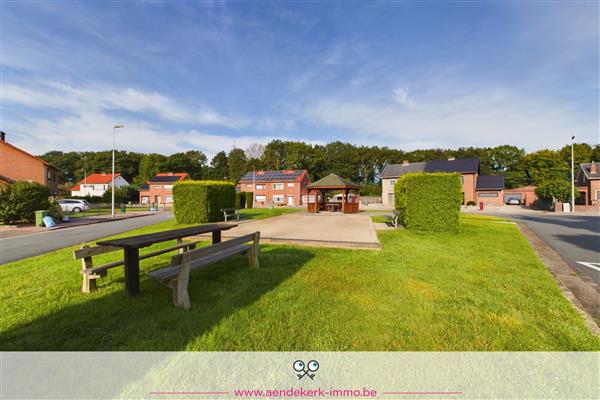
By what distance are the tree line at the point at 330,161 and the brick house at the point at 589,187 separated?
77.5ft

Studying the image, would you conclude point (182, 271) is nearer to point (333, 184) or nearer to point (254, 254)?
point (254, 254)

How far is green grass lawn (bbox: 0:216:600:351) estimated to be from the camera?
2.87 meters

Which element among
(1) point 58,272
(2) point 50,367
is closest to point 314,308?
(2) point 50,367

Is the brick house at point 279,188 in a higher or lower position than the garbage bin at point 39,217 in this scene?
higher

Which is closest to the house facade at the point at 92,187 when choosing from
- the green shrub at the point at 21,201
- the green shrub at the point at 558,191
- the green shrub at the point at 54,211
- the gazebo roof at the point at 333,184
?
the green shrub at the point at 54,211

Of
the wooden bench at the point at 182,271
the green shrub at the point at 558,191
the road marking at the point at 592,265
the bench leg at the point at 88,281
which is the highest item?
the green shrub at the point at 558,191

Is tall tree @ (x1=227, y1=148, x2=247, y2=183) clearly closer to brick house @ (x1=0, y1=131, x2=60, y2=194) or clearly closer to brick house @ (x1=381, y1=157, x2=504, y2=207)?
brick house @ (x1=0, y1=131, x2=60, y2=194)

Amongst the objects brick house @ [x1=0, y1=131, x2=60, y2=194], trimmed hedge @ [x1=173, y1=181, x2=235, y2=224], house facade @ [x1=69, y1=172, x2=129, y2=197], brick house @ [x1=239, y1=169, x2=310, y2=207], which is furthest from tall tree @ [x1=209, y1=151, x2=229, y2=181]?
trimmed hedge @ [x1=173, y1=181, x2=235, y2=224]

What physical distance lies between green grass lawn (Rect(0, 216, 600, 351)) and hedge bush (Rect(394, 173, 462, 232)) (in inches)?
205

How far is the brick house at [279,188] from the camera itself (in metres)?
48.6

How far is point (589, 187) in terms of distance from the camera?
3512 cm

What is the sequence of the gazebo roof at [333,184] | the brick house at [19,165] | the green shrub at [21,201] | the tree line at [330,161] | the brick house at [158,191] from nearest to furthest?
1. the green shrub at [21,201]
2. the gazebo roof at [333,184]
3. the brick house at [19,165]
4. the brick house at [158,191]
5. the tree line at [330,161]

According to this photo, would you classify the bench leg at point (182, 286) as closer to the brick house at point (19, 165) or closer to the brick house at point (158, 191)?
the brick house at point (19, 165)

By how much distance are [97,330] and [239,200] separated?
25.1 metres
